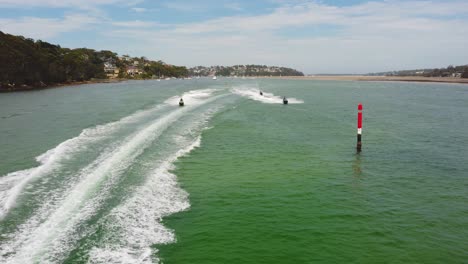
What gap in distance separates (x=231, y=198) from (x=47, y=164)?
11.6 m

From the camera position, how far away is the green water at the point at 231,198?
12016mm

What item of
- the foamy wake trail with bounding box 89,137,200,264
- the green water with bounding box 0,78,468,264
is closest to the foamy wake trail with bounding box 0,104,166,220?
the green water with bounding box 0,78,468,264

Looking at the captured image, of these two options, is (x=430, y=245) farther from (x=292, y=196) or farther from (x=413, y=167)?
(x=413, y=167)

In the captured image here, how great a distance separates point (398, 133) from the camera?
114 feet

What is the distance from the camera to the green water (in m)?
12.0

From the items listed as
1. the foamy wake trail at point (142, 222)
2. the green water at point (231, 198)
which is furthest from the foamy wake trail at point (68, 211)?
the foamy wake trail at point (142, 222)

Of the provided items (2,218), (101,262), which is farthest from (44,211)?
(101,262)

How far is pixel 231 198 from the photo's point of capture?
16906 mm

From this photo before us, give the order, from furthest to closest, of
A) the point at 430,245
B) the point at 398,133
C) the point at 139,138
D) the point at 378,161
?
the point at 398,133 → the point at 139,138 → the point at 378,161 → the point at 430,245

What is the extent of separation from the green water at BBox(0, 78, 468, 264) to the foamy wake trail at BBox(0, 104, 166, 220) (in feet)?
0.40

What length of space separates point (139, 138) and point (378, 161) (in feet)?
59.1

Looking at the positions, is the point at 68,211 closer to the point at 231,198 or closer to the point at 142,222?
the point at 142,222

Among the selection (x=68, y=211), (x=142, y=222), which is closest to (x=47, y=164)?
(x=68, y=211)

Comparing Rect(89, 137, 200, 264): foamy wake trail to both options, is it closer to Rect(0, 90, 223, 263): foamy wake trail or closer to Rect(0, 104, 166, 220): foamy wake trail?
Rect(0, 90, 223, 263): foamy wake trail
